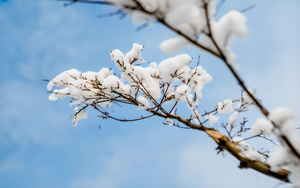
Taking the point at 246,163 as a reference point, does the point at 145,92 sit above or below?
above

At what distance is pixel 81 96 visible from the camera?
150 inches

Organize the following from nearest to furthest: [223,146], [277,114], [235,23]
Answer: [235,23]
[277,114]
[223,146]

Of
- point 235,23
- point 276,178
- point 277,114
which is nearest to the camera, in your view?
point 235,23

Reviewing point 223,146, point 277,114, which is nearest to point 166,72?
point 223,146

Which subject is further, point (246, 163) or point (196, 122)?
point (196, 122)

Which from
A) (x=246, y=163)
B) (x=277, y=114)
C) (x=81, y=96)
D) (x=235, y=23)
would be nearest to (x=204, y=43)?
(x=235, y=23)

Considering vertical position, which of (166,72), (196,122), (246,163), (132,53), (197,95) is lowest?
(246,163)

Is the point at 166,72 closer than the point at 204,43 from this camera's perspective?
Answer: No

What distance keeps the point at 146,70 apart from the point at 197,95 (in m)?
1.01

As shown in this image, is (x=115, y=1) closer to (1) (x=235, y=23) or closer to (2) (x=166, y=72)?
(1) (x=235, y=23)

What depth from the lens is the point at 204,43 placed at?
168 cm

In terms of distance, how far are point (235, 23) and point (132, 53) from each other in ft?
8.70

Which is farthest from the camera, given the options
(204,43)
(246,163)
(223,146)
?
(223,146)

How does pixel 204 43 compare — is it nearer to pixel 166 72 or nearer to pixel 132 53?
pixel 166 72
